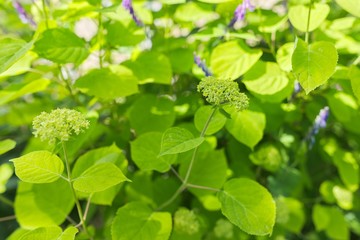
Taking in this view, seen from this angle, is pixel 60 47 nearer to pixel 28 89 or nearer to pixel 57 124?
pixel 28 89

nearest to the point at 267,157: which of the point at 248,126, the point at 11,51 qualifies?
the point at 248,126

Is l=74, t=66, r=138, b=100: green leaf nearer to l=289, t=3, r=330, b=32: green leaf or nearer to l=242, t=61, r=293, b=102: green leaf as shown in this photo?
l=242, t=61, r=293, b=102: green leaf

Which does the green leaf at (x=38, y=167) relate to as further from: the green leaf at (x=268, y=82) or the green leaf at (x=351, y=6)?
the green leaf at (x=351, y=6)

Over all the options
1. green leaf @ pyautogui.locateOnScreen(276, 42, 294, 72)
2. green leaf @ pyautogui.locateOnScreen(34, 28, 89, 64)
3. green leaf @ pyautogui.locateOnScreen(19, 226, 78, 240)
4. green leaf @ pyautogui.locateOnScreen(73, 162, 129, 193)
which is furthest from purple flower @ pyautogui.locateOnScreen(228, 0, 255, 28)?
green leaf @ pyautogui.locateOnScreen(19, 226, 78, 240)

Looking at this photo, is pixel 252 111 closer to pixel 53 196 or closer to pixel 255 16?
pixel 255 16

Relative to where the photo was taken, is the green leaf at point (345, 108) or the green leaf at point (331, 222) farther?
the green leaf at point (331, 222)

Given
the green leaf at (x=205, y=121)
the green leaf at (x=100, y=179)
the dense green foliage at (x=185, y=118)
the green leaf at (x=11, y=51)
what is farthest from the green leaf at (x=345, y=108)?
the green leaf at (x=11, y=51)
